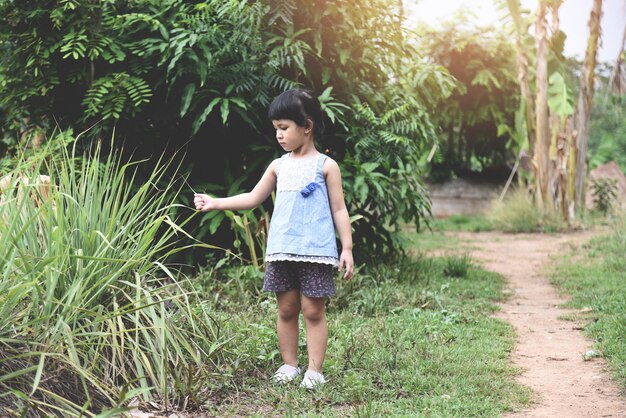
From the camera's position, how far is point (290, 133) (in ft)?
11.8

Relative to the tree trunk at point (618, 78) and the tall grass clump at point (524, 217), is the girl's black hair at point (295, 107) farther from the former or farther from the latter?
the tree trunk at point (618, 78)

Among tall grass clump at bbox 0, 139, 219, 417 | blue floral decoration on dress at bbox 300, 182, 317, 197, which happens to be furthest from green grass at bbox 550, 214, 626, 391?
tall grass clump at bbox 0, 139, 219, 417

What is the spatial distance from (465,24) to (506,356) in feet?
40.0

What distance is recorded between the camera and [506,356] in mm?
4355

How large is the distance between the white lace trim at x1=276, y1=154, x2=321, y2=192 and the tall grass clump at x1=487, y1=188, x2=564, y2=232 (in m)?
9.11

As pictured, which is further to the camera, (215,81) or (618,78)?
(618,78)

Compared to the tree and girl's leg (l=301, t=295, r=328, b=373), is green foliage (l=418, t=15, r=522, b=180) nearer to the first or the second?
the tree

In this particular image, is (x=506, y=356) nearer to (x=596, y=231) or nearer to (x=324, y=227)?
(x=324, y=227)

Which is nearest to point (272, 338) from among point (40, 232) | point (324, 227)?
point (324, 227)

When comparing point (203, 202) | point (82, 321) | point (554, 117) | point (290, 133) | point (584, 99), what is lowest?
point (82, 321)

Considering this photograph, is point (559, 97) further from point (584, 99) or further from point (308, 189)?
point (308, 189)

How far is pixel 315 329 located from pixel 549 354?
1.75m

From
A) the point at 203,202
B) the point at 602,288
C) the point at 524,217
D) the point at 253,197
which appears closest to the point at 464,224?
the point at 524,217

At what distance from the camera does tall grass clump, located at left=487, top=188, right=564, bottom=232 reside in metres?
12.0
